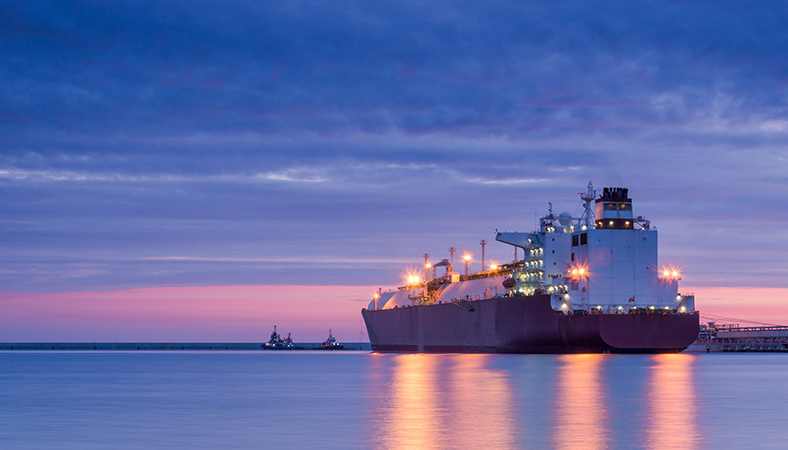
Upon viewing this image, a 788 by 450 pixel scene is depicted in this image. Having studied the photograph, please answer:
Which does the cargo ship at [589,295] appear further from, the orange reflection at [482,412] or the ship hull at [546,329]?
the orange reflection at [482,412]

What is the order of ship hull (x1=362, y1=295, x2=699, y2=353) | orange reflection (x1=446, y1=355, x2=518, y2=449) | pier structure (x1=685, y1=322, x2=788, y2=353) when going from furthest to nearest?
pier structure (x1=685, y1=322, x2=788, y2=353) < ship hull (x1=362, y1=295, x2=699, y2=353) < orange reflection (x1=446, y1=355, x2=518, y2=449)

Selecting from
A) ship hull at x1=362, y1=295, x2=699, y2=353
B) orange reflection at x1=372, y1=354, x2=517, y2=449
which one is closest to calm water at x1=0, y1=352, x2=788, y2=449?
orange reflection at x1=372, y1=354, x2=517, y2=449

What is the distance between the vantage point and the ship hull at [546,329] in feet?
255

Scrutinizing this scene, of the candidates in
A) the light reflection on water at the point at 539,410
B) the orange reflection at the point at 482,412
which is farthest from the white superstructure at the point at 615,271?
the orange reflection at the point at 482,412

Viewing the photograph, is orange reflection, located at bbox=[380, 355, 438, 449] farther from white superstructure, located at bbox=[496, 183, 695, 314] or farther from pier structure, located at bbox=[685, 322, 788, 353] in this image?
pier structure, located at bbox=[685, 322, 788, 353]

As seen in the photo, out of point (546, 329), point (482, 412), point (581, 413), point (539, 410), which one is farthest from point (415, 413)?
point (546, 329)

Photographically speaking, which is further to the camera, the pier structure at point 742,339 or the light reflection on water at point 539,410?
the pier structure at point 742,339

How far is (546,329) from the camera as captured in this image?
80.8 metres

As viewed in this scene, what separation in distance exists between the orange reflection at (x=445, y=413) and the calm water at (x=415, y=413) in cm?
5

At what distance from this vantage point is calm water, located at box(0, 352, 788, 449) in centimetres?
2447

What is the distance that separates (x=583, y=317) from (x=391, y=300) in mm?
57768

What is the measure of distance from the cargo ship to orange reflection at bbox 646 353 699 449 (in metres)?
26.1

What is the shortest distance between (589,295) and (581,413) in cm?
5076

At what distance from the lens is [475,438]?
24516 mm
